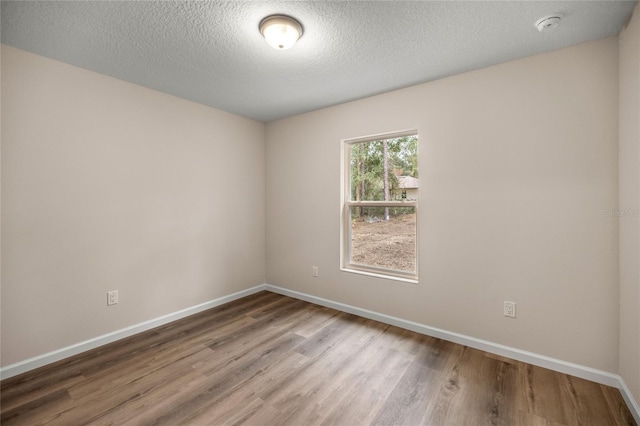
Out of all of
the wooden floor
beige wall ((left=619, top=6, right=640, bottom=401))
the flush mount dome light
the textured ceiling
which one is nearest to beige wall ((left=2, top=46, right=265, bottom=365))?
the textured ceiling

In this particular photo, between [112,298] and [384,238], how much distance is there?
2767 millimetres

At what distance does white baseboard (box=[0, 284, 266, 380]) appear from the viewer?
212 cm

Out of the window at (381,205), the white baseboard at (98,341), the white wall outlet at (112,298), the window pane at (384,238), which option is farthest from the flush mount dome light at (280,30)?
the white baseboard at (98,341)

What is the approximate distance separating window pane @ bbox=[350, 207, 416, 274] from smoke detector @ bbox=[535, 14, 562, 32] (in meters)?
1.67

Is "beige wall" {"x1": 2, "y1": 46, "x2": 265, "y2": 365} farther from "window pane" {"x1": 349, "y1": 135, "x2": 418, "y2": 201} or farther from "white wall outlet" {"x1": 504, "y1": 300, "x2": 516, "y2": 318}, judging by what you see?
"white wall outlet" {"x1": 504, "y1": 300, "x2": 516, "y2": 318}

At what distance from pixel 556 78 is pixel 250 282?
3881 millimetres

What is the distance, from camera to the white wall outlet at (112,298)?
2.60m

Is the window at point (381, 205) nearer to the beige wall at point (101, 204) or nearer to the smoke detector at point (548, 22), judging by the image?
the smoke detector at point (548, 22)

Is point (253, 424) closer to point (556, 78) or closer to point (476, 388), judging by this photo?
point (476, 388)

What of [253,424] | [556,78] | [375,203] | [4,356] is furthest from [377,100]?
[4,356]

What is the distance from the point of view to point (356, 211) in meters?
3.39

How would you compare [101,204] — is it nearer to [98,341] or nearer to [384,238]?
[98,341]

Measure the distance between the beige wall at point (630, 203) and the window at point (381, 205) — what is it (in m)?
1.45

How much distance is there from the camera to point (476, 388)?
6.39 feet
